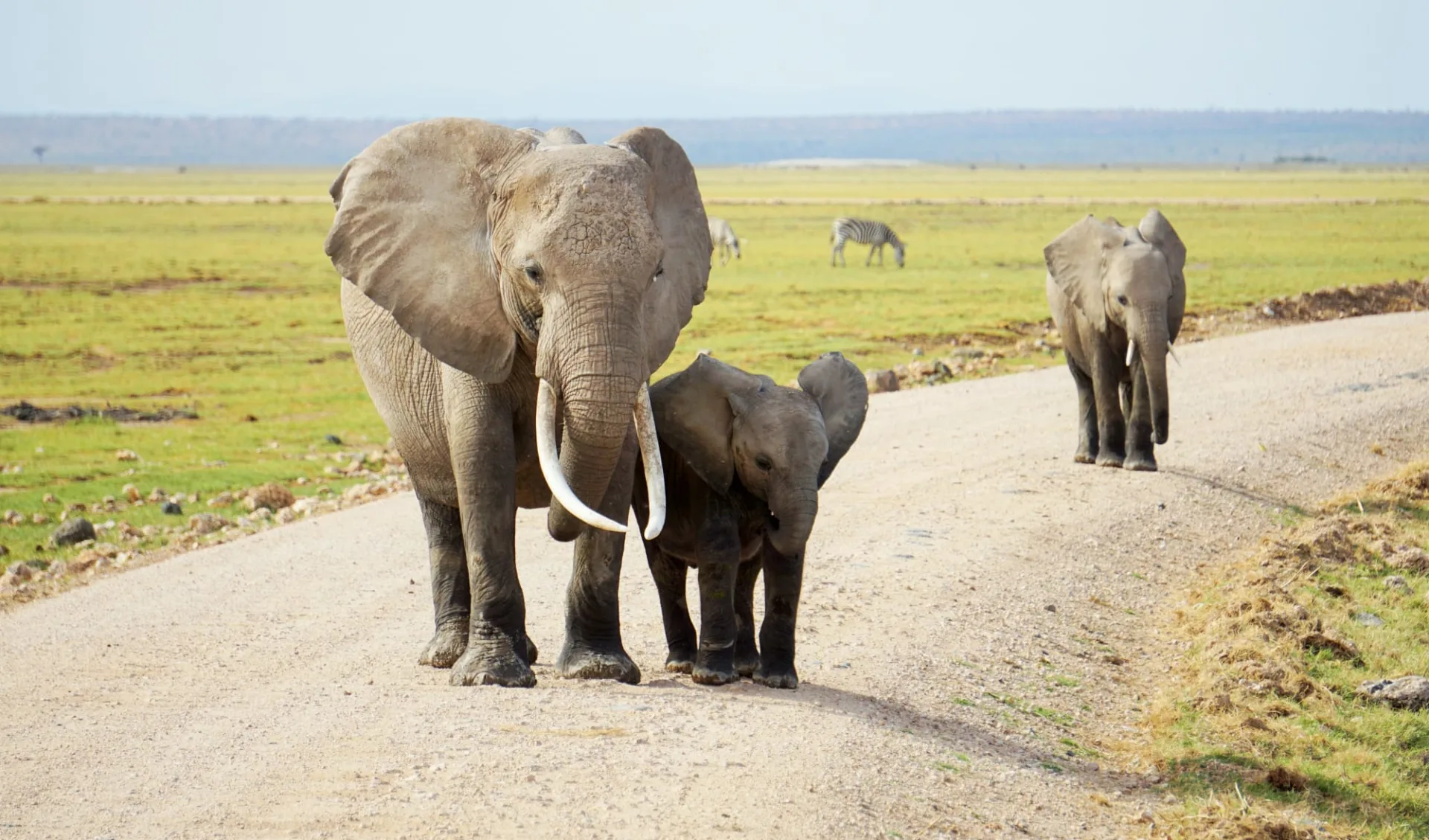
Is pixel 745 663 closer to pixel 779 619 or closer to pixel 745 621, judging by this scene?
pixel 745 621

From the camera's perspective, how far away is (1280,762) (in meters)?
8.37

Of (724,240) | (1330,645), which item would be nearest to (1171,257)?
(1330,645)

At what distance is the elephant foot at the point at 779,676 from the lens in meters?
7.83

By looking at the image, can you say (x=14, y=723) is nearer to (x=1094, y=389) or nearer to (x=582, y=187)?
(x=582, y=187)

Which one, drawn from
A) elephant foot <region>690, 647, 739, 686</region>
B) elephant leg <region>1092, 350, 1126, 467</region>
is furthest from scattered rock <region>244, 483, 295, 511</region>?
elephant foot <region>690, 647, 739, 686</region>

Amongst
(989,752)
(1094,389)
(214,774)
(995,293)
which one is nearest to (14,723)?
(214,774)

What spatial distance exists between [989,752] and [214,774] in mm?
3274

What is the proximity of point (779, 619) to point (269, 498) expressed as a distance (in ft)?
29.2

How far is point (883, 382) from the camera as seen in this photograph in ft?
67.8

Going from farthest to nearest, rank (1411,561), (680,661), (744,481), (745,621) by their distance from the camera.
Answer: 1. (1411,561)
2. (680,661)
3. (745,621)
4. (744,481)

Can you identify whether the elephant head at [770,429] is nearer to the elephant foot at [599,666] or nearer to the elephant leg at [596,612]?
the elephant leg at [596,612]

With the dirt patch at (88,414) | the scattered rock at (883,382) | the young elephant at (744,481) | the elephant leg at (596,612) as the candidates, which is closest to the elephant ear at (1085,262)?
the scattered rock at (883,382)

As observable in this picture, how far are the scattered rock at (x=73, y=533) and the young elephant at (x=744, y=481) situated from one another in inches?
312

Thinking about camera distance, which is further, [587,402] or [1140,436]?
[1140,436]
